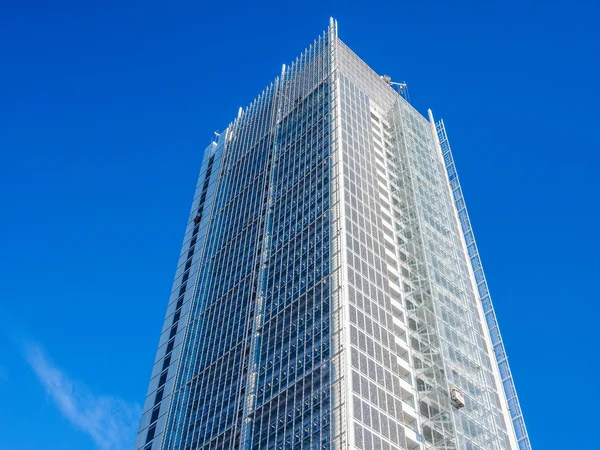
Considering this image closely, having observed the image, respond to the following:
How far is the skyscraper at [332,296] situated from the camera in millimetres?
52344

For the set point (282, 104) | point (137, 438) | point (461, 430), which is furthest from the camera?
point (282, 104)

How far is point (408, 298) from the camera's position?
206ft

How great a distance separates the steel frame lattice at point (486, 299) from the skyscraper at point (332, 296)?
0.15 metres

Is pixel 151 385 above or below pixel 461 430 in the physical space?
above

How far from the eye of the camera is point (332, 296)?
56.1 meters

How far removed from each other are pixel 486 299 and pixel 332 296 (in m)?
20.7

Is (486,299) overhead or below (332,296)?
overhead

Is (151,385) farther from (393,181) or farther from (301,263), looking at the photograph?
(393,181)

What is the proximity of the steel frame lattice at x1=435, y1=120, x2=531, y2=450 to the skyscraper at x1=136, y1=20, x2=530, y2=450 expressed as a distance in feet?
0.49

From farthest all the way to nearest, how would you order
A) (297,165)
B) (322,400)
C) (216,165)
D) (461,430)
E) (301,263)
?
(216,165)
(297,165)
(301,263)
(461,430)
(322,400)

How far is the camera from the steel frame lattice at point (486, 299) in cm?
6000

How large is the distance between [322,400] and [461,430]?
10236mm

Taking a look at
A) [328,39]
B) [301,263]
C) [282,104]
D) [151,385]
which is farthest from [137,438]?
[328,39]

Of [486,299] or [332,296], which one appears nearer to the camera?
[332,296]
